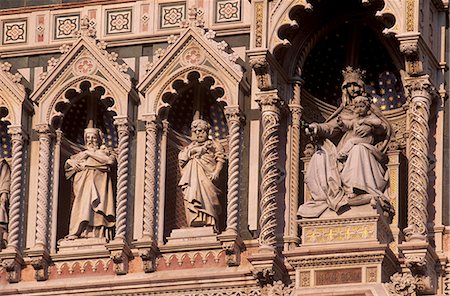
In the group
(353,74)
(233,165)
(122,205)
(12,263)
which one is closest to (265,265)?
(233,165)

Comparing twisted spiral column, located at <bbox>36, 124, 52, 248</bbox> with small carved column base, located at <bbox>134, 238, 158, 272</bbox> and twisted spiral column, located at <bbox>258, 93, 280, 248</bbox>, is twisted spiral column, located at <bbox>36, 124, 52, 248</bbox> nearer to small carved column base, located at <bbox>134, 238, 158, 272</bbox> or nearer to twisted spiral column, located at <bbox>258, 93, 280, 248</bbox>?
small carved column base, located at <bbox>134, 238, 158, 272</bbox>

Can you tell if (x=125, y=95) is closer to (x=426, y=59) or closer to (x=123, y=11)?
(x=123, y=11)

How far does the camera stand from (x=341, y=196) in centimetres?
3822

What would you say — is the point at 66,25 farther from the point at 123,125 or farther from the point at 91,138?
the point at 123,125

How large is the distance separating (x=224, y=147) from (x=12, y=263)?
3052mm

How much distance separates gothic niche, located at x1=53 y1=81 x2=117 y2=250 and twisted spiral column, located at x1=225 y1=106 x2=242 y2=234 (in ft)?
5.56

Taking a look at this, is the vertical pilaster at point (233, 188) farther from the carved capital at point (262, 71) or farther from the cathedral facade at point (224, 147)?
the carved capital at point (262, 71)

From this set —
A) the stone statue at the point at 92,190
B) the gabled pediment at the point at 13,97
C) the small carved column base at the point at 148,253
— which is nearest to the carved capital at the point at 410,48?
the small carved column base at the point at 148,253

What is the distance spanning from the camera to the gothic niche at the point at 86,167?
40000 millimetres

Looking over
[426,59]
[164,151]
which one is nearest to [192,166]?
[164,151]

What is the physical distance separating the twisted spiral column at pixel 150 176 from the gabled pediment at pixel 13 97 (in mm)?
1744

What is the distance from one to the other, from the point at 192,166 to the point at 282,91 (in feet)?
4.83

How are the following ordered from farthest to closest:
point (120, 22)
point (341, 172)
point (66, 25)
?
point (66, 25)
point (120, 22)
point (341, 172)

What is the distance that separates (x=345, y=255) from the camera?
37781 millimetres
